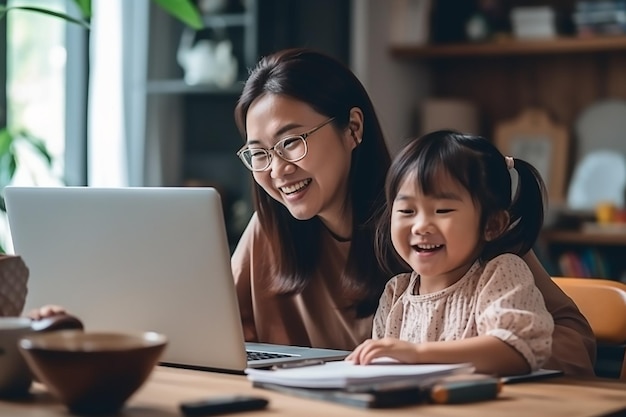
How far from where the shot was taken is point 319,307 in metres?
1.92

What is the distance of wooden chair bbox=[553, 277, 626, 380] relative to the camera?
1.71 meters

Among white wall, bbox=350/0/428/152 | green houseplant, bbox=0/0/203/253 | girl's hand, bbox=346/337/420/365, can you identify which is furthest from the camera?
white wall, bbox=350/0/428/152

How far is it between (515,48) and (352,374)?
319 centimetres

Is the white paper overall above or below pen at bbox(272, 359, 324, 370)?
above

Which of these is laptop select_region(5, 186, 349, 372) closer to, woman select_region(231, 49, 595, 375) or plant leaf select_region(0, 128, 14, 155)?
woman select_region(231, 49, 595, 375)

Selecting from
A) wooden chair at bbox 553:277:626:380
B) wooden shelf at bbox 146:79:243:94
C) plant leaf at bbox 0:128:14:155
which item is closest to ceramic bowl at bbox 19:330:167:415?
wooden chair at bbox 553:277:626:380

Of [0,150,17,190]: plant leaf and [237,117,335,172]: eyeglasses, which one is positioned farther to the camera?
[0,150,17,190]: plant leaf

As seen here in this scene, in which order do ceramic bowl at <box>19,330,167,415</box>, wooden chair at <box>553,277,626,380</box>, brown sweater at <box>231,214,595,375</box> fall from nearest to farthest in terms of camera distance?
ceramic bowl at <box>19,330,167,415</box> < wooden chair at <box>553,277,626,380</box> < brown sweater at <box>231,214,595,375</box>

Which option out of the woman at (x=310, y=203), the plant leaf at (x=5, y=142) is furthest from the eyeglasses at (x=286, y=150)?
the plant leaf at (x=5, y=142)

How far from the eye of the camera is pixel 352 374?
1.23 m

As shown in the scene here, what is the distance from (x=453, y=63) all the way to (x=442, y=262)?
325cm

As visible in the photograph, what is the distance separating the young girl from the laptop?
157 millimetres

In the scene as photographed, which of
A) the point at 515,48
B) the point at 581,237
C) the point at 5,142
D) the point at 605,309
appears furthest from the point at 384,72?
the point at 605,309

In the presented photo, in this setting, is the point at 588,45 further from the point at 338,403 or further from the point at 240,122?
the point at 338,403
